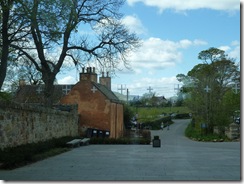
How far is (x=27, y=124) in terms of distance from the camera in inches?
650

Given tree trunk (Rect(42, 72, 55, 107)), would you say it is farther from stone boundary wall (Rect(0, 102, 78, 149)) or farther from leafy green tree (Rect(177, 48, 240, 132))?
leafy green tree (Rect(177, 48, 240, 132))

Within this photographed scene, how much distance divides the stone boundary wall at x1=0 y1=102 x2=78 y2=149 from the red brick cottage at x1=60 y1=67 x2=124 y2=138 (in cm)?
1016

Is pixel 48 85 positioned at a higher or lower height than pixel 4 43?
lower

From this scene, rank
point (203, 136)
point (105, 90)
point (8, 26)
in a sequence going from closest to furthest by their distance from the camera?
point (8, 26) < point (203, 136) < point (105, 90)

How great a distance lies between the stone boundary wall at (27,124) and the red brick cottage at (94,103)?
10.2m

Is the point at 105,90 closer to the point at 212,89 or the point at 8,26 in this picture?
the point at 212,89

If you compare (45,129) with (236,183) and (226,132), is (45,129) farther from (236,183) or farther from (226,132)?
(226,132)

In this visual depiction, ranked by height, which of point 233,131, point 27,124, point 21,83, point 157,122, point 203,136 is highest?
point 21,83

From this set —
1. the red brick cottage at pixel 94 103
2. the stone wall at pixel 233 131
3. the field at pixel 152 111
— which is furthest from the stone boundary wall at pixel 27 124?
the field at pixel 152 111

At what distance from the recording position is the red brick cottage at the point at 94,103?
34.7 meters

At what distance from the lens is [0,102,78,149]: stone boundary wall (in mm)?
13787

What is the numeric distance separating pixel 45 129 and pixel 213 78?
19.6 metres

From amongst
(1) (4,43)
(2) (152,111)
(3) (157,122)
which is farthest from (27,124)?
(3) (157,122)

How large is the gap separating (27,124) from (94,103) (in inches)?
745
